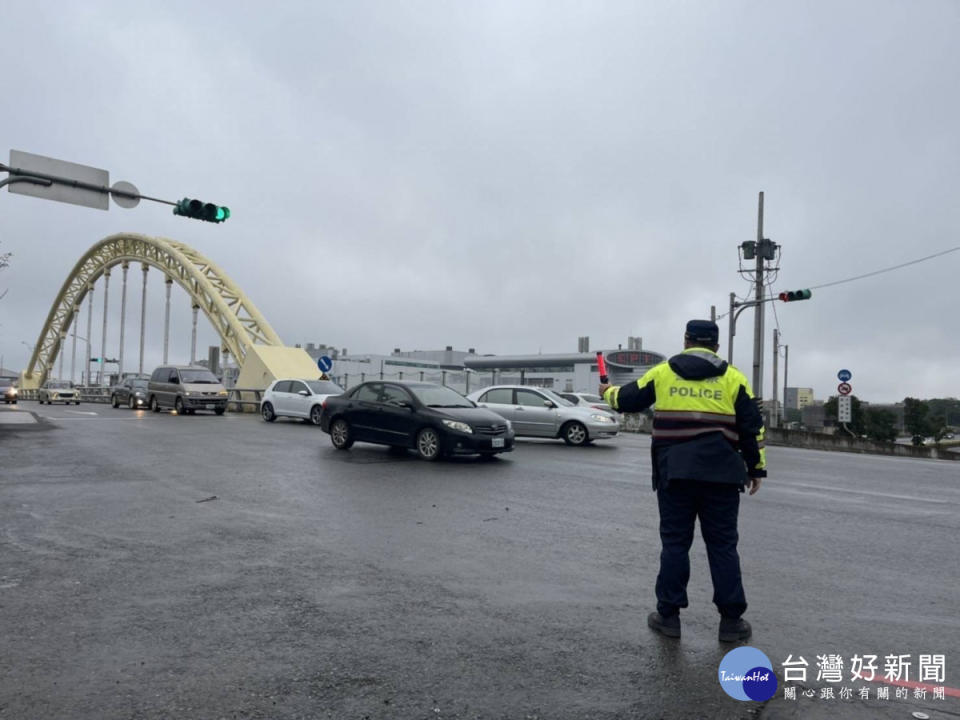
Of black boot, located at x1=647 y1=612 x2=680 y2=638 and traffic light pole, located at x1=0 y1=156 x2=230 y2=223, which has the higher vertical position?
traffic light pole, located at x1=0 y1=156 x2=230 y2=223

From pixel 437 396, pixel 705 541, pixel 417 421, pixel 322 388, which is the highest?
pixel 322 388

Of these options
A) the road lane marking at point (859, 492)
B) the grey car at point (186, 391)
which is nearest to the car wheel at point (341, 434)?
the road lane marking at point (859, 492)

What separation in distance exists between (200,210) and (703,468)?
46.1ft

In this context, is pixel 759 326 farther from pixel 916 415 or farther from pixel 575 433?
pixel 916 415

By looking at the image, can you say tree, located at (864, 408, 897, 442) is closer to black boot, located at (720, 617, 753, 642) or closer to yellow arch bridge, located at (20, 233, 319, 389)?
yellow arch bridge, located at (20, 233, 319, 389)

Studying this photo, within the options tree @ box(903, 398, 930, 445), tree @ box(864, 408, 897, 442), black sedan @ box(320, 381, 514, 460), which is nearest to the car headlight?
black sedan @ box(320, 381, 514, 460)

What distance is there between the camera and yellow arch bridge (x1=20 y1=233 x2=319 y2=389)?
37.8 meters

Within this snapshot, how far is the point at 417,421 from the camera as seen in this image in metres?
13.1

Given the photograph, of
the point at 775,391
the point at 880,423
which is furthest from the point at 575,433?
the point at 880,423

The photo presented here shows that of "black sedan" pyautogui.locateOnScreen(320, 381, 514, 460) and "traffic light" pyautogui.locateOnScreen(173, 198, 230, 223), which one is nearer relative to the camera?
"black sedan" pyautogui.locateOnScreen(320, 381, 514, 460)

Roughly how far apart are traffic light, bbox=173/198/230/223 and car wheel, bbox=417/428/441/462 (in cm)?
688

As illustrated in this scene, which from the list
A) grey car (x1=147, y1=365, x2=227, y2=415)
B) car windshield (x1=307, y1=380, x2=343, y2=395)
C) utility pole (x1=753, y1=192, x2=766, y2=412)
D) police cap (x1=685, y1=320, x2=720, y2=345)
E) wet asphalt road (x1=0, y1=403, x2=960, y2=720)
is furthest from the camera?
utility pole (x1=753, y1=192, x2=766, y2=412)

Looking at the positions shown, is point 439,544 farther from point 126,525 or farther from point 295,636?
point 126,525

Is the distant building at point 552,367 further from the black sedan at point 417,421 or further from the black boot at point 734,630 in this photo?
the black boot at point 734,630
